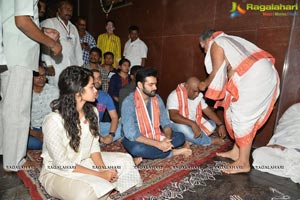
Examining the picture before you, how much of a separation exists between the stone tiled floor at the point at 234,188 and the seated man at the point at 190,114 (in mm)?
873

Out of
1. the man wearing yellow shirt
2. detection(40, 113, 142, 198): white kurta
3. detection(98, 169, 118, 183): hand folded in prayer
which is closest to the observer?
detection(40, 113, 142, 198): white kurta

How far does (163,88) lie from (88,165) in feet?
10.3

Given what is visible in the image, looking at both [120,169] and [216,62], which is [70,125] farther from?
[216,62]

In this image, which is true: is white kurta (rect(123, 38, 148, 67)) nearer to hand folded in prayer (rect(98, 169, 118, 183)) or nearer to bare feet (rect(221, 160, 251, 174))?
bare feet (rect(221, 160, 251, 174))

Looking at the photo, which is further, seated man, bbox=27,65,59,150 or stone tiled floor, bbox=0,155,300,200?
seated man, bbox=27,65,59,150

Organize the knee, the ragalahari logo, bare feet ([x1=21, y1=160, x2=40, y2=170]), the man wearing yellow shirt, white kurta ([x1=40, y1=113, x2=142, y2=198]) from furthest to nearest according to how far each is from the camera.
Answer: the man wearing yellow shirt
the ragalahari logo
bare feet ([x1=21, y1=160, x2=40, y2=170])
white kurta ([x1=40, y1=113, x2=142, y2=198])
the knee

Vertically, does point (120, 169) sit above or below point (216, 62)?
below

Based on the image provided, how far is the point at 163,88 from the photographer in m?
4.92

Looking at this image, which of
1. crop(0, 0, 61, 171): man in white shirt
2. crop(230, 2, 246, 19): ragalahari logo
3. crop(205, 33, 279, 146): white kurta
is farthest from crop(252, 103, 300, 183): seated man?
crop(0, 0, 61, 171): man in white shirt

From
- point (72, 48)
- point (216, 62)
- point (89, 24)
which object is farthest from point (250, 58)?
point (89, 24)

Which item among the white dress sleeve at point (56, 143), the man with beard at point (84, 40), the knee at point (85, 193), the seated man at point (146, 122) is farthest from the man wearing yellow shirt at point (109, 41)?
the knee at point (85, 193)

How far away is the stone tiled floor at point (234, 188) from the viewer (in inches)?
84.5

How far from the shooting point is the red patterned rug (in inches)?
84.2

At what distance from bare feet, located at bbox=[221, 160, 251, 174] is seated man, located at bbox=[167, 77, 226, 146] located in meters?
0.69
